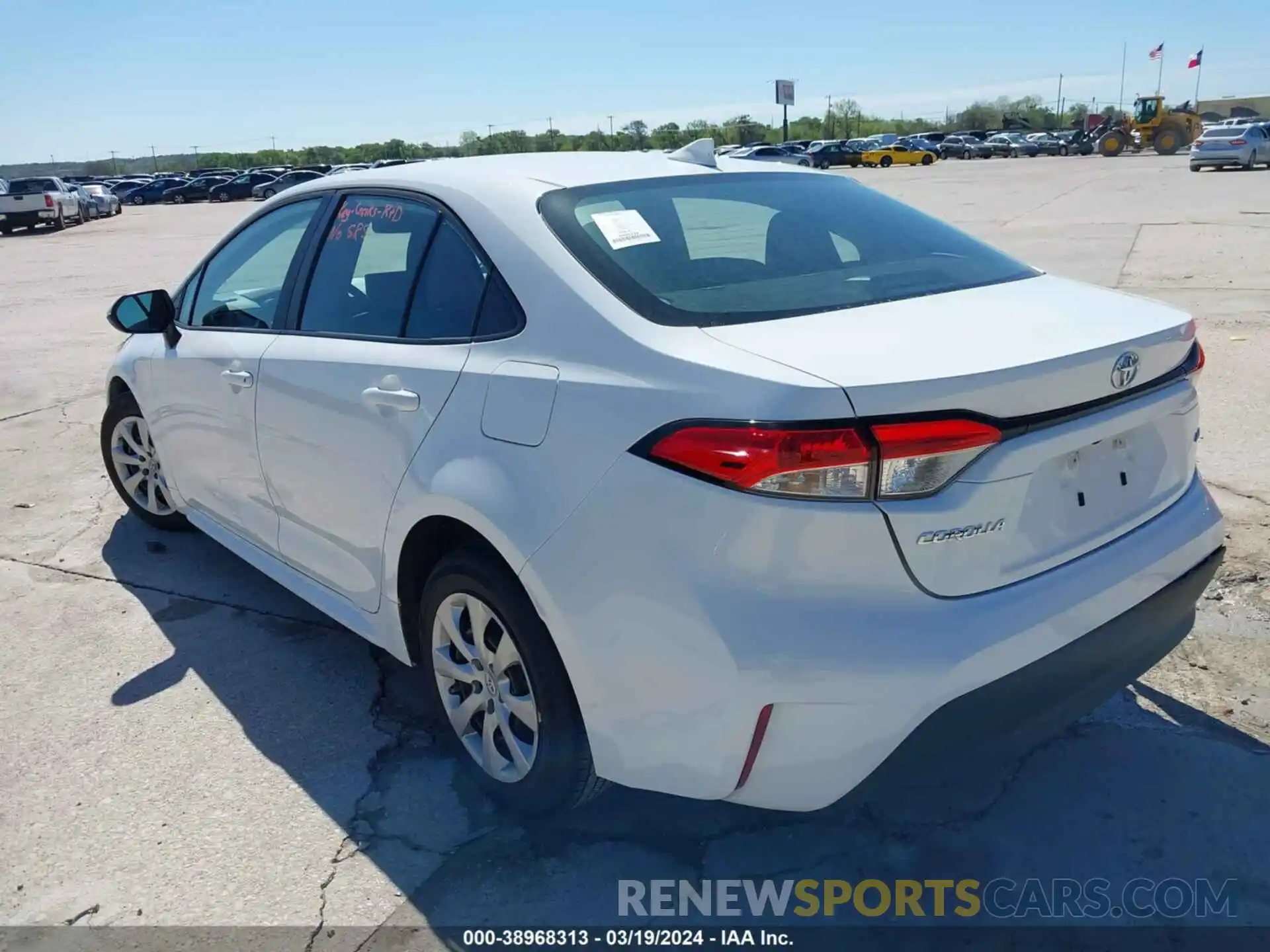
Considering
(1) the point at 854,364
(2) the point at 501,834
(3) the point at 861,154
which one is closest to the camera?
(1) the point at 854,364

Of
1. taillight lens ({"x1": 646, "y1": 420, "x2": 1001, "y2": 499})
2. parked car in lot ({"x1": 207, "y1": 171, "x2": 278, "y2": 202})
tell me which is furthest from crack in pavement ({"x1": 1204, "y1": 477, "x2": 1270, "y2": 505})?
parked car in lot ({"x1": 207, "y1": 171, "x2": 278, "y2": 202})

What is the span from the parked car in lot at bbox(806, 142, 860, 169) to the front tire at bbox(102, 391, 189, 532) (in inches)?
2169

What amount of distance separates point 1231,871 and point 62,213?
125 ft

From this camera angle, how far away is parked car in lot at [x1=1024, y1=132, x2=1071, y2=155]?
57959 millimetres

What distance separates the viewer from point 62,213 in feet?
110

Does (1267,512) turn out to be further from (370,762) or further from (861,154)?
(861,154)

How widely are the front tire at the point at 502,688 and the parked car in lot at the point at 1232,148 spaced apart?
36672 millimetres

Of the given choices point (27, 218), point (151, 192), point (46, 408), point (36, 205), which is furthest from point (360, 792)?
point (151, 192)

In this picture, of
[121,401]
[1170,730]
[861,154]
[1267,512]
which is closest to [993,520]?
[1170,730]

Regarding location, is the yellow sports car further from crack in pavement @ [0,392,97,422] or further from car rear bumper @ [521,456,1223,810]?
car rear bumper @ [521,456,1223,810]

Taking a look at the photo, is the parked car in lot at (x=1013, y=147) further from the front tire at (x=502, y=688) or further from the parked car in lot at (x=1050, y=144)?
the front tire at (x=502, y=688)

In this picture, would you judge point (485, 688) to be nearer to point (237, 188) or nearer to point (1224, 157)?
point (1224, 157)

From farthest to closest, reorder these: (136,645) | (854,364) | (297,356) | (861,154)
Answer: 1. (861,154)
2. (136,645)
3. (297,356)
4. (854,364)

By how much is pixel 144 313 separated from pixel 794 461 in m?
3.50
